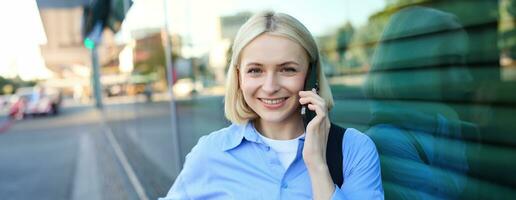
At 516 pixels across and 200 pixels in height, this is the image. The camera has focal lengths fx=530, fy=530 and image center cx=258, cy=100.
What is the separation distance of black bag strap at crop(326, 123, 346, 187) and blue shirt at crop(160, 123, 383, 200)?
0.05ft

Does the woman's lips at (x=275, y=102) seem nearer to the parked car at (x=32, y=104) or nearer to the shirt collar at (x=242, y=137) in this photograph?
the shirt collar at (x=242, y=137)

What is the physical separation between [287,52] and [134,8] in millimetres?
8339

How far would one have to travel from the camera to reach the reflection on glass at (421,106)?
1.83 meters

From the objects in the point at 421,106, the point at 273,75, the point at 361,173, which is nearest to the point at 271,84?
the point at 273,75

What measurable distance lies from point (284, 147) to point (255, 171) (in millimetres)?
138

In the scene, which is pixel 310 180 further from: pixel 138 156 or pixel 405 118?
pixel 138 156

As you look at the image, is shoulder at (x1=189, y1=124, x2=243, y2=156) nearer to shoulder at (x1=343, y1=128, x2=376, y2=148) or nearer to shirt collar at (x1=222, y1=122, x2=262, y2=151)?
shirt collar at (x1=222, y1=122, x2=262, y2=151)

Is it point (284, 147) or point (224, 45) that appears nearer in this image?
point (284, 147)

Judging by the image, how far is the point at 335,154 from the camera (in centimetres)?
153

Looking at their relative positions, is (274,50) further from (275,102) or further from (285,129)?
(285,129)

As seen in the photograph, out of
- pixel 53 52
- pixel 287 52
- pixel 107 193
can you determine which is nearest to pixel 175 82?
pixel 107 193

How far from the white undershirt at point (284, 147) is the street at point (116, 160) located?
2726 mm

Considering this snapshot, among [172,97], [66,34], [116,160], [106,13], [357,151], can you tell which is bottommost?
[116,160]

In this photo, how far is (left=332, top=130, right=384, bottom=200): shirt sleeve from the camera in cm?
146
